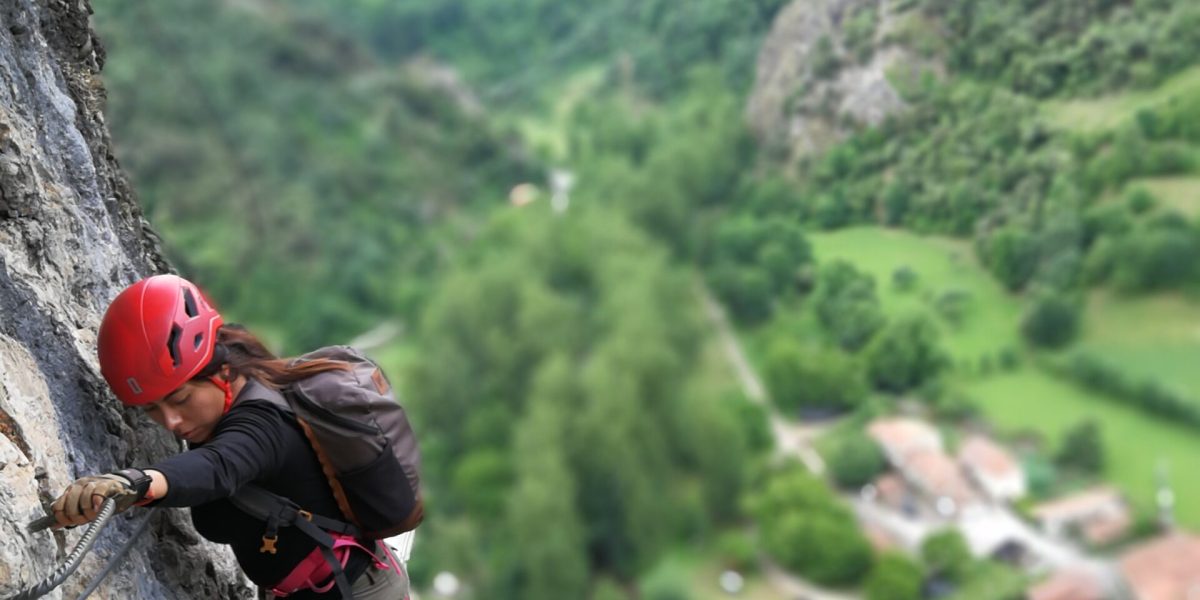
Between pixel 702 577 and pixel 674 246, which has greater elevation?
pixel 674 246

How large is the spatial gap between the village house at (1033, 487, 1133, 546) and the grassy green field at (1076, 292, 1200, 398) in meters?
2.90

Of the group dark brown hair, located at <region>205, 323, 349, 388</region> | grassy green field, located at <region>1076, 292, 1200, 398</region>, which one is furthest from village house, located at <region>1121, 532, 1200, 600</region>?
dark brown hair, located at <region>205, 323, 349, 388</region>

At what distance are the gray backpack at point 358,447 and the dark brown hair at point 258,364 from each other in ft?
0.07

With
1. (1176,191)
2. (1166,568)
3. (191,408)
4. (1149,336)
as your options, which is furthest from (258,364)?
(1166,568)

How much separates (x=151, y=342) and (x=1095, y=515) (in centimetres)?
1851

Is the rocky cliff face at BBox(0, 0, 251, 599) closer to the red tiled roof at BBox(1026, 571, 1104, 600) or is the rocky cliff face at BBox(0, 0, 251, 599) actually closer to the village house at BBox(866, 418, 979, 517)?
the village house at BBox(866, 418, 979, 517)

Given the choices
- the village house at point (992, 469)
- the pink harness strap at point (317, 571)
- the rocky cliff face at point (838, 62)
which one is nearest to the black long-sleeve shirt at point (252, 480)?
the pink harness strap at point (317, 571)

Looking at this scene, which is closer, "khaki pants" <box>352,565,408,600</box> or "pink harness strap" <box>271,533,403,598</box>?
"pink harness strap" <box>271,533,403,598</box>

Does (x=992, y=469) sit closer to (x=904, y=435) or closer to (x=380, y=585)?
(x=904, y=435)

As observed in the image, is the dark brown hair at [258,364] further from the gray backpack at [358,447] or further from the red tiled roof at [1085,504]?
the red tiled roof at [1085,504]

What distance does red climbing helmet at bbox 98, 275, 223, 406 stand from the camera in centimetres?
310

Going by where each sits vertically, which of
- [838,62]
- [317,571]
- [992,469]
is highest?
[838,62]

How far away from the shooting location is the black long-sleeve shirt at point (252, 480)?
2850 millimetres

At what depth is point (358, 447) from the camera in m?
3.24
